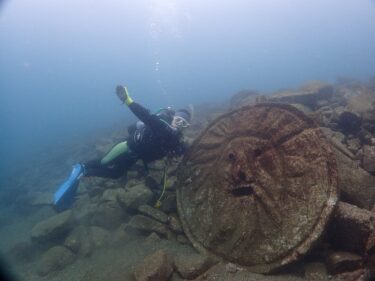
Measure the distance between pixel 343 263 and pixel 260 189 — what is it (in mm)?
1558

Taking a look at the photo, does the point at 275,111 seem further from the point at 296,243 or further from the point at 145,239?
the point at 145,239

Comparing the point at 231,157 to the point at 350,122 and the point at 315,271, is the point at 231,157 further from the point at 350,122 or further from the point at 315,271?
the point at 350,122

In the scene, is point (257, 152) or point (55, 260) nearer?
point (257, 152)

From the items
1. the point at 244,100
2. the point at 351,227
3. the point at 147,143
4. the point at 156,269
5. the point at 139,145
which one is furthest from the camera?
the point at 244,100

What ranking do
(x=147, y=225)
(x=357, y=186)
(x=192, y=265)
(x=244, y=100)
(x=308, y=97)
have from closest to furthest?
1. (x=192, y=265)
2. (x=357, y=186)
3. (x=147, y=225)
4. (x=308, y=97)
5. (x=244, y=100)

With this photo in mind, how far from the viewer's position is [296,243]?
4.51m

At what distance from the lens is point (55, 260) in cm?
705

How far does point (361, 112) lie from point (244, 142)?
3663 mm

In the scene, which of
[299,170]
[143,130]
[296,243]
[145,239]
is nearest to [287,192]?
[299,170]

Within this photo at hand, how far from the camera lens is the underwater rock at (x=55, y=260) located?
6.91 meters

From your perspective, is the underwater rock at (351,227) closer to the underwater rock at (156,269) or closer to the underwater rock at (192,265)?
the underwater rock at (192,265)

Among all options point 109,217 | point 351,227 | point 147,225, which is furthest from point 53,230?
point 351,227

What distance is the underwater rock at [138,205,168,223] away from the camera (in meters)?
6.64

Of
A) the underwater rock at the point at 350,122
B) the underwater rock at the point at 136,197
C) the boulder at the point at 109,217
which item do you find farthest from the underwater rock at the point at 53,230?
the underwater rock at the point at 350,122
